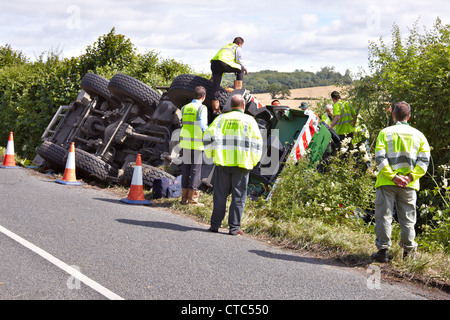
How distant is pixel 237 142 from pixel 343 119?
4.29 m

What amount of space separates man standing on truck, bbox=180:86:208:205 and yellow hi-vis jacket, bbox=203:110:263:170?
137 centimetres

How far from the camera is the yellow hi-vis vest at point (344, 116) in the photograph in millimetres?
10117

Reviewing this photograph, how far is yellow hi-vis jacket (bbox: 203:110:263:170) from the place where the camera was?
6.53 meters

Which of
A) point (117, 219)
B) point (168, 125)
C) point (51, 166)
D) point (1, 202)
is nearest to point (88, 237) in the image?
point (117, 219)

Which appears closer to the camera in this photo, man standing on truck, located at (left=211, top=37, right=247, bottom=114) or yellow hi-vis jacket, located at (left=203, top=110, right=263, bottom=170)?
yellow hi-vis jacket, located at (left=203, top=110, right=263, bottom=170)

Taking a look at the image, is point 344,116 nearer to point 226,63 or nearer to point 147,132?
point 226,63

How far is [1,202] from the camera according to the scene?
7703mm

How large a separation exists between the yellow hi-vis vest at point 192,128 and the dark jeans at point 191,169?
9 cm

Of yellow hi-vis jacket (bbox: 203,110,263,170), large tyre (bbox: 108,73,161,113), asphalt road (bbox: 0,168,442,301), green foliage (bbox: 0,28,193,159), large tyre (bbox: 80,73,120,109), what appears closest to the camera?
asphalt road (bbox: 0,168,442,301)

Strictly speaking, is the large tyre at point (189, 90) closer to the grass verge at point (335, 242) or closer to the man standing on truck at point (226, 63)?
the man standing on truck at point (226, 63)

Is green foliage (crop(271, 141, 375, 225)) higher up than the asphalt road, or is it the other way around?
green foliage (crop(271, 141, 375, 225))

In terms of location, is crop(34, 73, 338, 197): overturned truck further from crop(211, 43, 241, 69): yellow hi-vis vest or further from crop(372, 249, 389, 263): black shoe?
crop(372, 249, 389, 263): black shoe

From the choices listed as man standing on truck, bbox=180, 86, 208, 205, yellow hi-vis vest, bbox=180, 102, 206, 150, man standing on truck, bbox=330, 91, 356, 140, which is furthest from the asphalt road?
man standing on truck, bbox=330, 91, 356, 140
